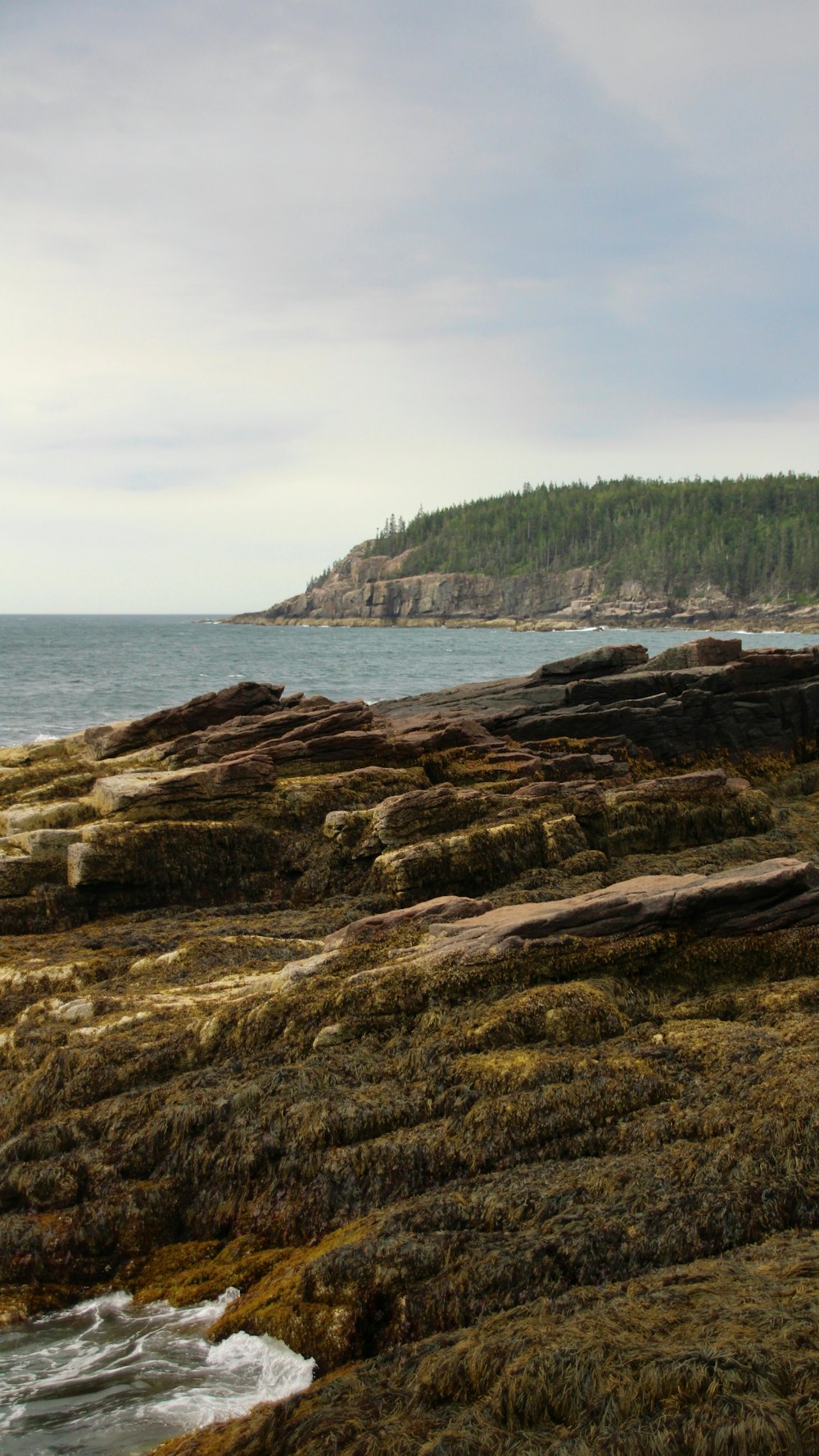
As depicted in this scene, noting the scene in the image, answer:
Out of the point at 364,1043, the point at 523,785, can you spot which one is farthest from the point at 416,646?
the point at 364,1043

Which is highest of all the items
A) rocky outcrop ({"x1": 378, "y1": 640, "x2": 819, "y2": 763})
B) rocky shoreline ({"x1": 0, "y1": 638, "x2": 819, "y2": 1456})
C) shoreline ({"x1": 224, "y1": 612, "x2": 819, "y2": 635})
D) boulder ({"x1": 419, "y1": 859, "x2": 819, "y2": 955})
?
shoreline ({"x1": 224, "y1": 612, "x2": 819, "y2": 635})

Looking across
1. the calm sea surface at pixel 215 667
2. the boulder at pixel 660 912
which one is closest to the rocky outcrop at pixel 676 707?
the boulder at pixel 660 912

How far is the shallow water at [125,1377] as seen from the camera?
6.00m

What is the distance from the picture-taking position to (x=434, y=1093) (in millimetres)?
8305

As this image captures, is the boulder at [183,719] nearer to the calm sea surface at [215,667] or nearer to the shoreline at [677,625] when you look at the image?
the calm sea surface at [215,667]

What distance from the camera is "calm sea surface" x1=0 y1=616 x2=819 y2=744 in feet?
167

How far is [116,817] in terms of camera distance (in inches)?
596

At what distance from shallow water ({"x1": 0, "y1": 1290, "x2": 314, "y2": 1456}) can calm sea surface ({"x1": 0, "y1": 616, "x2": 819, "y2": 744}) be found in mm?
32797

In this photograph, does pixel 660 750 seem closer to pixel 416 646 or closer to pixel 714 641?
pixel 714 641

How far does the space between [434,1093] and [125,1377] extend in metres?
Answer: 3.16

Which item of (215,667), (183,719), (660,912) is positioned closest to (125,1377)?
(660,912)

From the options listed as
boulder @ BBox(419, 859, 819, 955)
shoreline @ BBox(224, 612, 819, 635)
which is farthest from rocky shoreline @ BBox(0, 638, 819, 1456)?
shoreline @ BBox(224, 612, 819, 635)

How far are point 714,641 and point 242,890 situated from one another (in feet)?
52.6

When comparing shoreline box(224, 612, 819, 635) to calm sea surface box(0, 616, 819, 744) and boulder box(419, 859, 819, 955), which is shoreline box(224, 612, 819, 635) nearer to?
calm sea surface box(0, 616, 819, 744)
